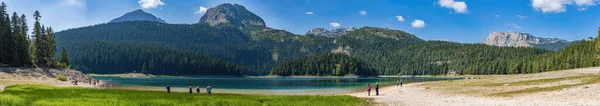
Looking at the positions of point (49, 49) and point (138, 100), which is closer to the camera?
point (138, 100)

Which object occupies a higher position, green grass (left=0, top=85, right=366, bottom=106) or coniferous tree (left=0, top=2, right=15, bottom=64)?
coniferous tree (left=0, top=2, right=15, bottom=64)

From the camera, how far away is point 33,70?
100 meters

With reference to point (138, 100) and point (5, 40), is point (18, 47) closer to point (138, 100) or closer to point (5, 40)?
point (5, 40)

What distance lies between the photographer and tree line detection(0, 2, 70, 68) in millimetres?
103312

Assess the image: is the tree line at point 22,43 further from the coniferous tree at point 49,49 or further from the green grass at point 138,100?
the green grass at point 138,100

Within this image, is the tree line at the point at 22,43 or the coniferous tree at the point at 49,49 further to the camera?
the coniferous tree at the point at 49,49

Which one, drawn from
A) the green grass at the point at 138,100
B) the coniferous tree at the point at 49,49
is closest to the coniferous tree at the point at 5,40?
the coniferous tree at the point at 49,49

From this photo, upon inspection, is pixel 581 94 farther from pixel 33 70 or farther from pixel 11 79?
pixel 33 70

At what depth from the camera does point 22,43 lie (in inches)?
4289

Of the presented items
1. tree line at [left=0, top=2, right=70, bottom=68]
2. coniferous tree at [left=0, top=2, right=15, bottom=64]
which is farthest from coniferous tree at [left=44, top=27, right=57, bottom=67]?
coniferous tree at [left=0, top=2, right=15, bottom=64]

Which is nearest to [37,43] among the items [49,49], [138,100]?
[49,49]

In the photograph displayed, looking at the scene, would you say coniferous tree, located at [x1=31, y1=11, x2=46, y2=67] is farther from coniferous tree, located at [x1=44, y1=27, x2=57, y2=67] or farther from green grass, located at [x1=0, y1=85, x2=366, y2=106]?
green grass, located at [x1=0, y1=85, x2=366, y2=106]

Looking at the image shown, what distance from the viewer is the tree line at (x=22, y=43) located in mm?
103312

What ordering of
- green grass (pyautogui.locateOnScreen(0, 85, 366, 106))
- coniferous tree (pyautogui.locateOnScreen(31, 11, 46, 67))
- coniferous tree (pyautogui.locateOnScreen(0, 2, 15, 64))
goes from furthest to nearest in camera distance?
coniferous tree (pyautogui.locateOnScreen(31, 11, 46, 67)) → coniferous tree (pyautogui.locateOnScreen(0, 2, 15, 64)) → green grass (pyautogui.locateOnScreen(0, 85, 366, 106))
